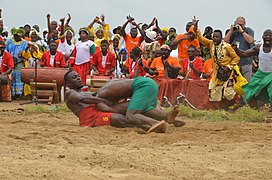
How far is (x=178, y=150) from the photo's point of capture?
259 inches

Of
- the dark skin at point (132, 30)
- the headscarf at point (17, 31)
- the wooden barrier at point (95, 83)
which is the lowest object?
the wooden barrier at point (95, 83)

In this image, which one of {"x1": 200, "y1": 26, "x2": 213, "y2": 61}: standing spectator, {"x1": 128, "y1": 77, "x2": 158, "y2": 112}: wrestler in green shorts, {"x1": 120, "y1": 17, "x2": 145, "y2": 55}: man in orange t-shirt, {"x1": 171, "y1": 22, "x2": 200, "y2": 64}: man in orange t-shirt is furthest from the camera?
{"x1": 120, "y1": 17, "x2": 145, "y2": 55}: man in orange t-shirt

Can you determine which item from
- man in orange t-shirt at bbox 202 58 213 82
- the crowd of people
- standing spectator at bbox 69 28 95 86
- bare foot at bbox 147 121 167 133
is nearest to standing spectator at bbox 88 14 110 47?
the crowd of people

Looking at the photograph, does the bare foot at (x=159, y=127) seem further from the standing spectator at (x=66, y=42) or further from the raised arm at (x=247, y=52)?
the standing spectator at (x=66, y=42)

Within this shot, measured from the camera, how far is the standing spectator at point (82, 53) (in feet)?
46.0

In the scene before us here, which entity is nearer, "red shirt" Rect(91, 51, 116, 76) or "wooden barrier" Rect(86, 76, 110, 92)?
"wooden barrier" Rect(86, 76, 110, 92)

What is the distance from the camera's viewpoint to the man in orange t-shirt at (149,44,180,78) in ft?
40.3

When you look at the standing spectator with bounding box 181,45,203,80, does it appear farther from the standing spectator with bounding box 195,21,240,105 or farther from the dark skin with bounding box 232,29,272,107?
the dark skin with bounding box 232,29,272,107

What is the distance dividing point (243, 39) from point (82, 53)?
3.80 metres

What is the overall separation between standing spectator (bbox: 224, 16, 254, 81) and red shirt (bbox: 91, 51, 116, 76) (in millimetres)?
3063

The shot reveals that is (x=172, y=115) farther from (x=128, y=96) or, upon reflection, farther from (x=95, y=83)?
(x=95, y=83)

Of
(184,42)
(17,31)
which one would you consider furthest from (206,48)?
(17,31)

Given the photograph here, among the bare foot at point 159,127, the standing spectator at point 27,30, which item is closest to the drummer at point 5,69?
the standing spectator at point 27,30

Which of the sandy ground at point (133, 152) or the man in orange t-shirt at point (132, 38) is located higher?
the man in orange t-shirt at point (132, 38)
